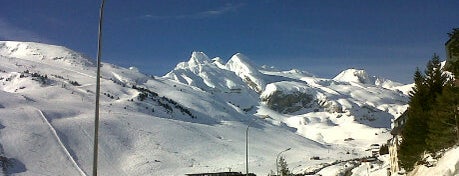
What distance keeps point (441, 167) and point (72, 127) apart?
608ft

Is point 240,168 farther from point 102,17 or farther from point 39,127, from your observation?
point 102,17

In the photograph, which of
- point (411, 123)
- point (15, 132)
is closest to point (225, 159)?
point (15, 132)

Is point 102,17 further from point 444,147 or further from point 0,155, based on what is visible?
point 0,155

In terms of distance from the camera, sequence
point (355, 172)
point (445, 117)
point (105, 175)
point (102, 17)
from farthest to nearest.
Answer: point (105, 175) → point (355, 172) → point (445, 117) → point (102, 17)

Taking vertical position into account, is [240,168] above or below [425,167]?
below

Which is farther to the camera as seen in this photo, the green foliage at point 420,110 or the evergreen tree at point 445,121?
the green foliage at point 420,110

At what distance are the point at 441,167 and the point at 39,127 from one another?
180 metres

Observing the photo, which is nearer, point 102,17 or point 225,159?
point 102,17

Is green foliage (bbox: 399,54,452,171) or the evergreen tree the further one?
green foliage (bbox: 399,54,452,171)

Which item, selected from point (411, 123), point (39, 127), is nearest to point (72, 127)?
point (39, 127)

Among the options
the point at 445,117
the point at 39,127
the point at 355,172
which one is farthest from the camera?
the point at 39,127

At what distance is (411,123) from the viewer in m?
42.9

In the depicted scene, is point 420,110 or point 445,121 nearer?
point 445,121

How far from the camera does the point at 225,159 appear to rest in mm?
198125
